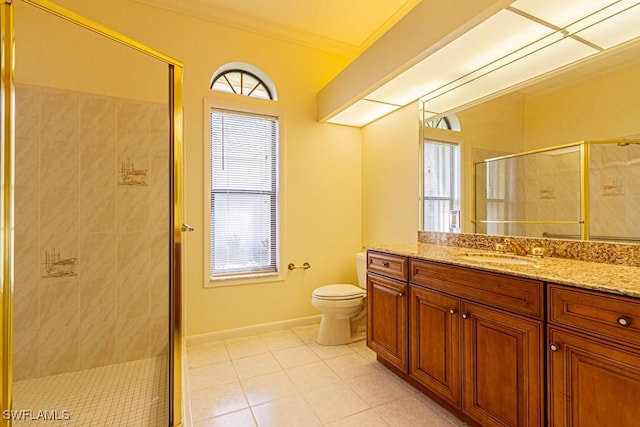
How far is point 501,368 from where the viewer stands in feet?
4.25

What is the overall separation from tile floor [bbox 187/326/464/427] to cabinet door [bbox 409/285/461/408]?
0.18 meters

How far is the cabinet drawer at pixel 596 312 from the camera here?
36.1 inches

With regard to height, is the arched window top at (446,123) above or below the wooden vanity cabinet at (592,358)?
above

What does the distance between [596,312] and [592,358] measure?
16 centimetres

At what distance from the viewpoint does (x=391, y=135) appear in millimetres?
2801

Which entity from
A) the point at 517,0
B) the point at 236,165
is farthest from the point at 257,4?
the point at 517,0

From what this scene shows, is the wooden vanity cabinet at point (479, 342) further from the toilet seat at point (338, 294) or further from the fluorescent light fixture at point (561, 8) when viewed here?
the fluorescent light fixture at point (561, 8)

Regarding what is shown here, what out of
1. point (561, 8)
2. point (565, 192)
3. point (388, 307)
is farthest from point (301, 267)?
point (561, 8)

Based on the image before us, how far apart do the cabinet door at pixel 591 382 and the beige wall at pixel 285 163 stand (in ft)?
6.96

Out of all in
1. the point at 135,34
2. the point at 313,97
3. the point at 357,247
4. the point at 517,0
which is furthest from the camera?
the point at 357,247

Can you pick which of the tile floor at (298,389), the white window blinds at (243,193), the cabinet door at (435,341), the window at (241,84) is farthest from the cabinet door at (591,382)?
the window at (241,84)

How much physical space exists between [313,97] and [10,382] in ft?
9.31

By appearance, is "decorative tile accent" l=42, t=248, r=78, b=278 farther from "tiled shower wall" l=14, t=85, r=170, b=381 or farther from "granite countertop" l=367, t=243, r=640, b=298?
A: "granite countertop" l=367, t=243, r=640, b=298

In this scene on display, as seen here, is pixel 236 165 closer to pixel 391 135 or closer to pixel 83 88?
pixel 83 88
